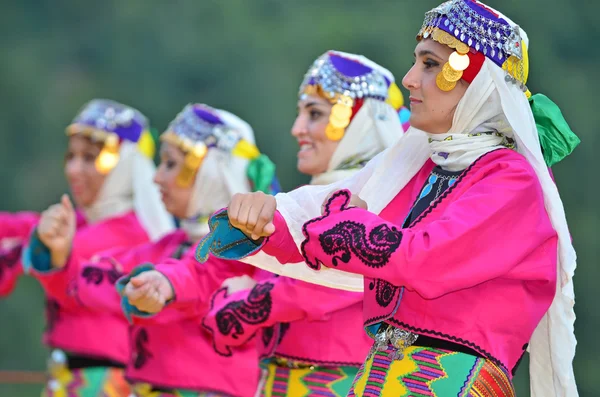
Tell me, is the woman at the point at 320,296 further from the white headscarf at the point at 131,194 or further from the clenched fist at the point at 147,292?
the white headscarf at the point at 131,194

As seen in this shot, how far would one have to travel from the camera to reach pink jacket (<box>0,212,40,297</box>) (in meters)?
5.28

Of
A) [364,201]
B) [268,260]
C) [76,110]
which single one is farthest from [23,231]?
[76,110]

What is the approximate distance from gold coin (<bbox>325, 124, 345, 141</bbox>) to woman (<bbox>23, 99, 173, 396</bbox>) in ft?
4.09

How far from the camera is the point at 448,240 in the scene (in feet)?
7.63

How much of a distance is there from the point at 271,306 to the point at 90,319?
1.80 metres

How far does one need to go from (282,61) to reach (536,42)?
2.55 m

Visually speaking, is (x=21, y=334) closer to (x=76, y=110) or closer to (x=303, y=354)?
(x=76, y=110)

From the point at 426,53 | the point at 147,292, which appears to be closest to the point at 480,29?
the point at 426,53

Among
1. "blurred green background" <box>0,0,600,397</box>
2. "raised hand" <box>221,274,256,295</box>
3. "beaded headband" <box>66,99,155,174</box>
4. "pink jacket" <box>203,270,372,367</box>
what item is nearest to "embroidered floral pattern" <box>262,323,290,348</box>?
"pink jacket" <box>203,270,372,367</box>

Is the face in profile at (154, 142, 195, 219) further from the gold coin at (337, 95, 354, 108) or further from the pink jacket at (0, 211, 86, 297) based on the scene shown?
the pink jacket at (0, 211, 86, 297)

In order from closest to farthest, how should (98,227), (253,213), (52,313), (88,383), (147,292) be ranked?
(253,213), (147,292), (88,383), (52,313), (98,227)

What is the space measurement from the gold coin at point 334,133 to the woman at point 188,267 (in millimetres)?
618

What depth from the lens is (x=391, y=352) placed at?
98.9 inches

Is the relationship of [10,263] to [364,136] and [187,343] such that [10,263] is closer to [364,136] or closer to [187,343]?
[187,343]
